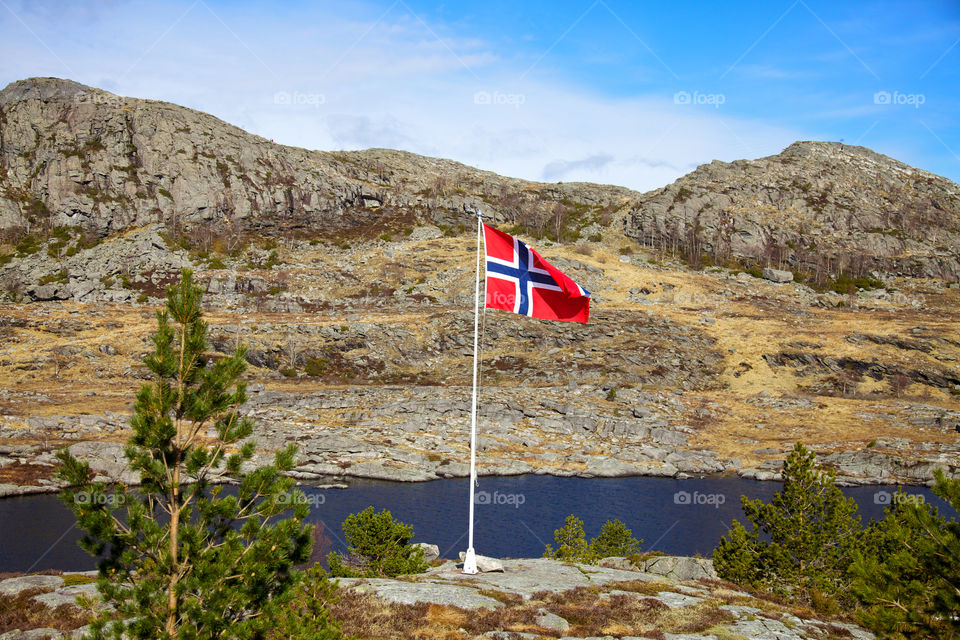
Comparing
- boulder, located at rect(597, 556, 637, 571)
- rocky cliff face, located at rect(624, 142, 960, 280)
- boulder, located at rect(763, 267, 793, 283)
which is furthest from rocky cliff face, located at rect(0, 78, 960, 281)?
boulder, located at rect(597, 556, 637, 571)

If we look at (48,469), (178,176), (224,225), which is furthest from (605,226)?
(48,469)

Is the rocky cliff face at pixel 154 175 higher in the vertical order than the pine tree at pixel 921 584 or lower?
higher

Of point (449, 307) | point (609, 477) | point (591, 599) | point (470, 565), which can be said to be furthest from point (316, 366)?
point (591, 599)

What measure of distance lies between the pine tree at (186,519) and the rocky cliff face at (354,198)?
135795 millimetres

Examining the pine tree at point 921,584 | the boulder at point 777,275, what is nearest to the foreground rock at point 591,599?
the pine tree at point 921,584

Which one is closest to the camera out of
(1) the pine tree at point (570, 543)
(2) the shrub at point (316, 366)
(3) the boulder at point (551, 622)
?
(3) the boulder at point (551, 622)

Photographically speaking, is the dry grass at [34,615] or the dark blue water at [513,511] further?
the dark blue water at [513,511]

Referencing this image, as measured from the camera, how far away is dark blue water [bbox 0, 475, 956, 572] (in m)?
43.2

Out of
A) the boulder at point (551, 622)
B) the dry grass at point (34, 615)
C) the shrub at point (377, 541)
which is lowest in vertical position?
the shrub at point (377, 541)

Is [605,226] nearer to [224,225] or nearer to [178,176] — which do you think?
[224,225]

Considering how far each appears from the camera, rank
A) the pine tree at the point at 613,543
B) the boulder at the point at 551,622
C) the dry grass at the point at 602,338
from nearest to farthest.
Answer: the boulder at the point at 551,622 < the pine tree at the point at 613,543 < the dry grass at the point at 602,338

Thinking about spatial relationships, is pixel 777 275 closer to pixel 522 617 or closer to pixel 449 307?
pixel 449 307

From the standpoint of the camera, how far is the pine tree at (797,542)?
1028 inches

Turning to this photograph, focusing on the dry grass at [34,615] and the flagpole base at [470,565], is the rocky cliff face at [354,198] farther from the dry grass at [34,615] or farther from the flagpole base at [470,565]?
the dry grass at [34,615]
